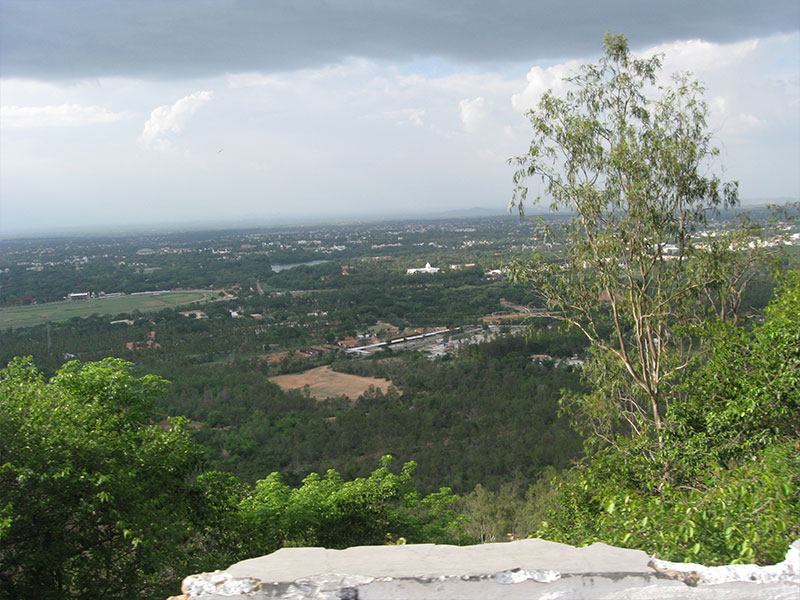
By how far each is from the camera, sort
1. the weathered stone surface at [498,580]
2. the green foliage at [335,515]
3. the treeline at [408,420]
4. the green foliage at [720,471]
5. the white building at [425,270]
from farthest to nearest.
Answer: the white building at [425,270] → the treeline at [408,420] → the green foliage at [335,515] → the green foliage at [720,471] → the weathered stone surface at [498,580]

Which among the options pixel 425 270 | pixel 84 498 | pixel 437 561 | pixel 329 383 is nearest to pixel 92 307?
pixel 329 383

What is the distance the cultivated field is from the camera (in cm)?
2741

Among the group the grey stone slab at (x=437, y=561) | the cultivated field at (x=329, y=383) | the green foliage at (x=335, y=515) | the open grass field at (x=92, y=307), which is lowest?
the cultivated field at (x=329, y=383)

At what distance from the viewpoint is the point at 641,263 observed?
24.5 ft

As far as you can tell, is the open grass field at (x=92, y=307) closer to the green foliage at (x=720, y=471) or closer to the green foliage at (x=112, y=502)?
the green foliage at (x=112, y=502)

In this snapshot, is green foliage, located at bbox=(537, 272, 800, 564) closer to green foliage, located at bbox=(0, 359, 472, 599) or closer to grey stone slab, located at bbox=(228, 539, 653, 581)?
grey stone slab, located at bbox=(228, 539, 653, 581)

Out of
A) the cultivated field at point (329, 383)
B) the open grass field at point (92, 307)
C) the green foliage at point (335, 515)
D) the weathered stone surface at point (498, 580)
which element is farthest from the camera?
the open grass field at point (92, 307)

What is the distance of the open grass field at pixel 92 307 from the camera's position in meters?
42.2

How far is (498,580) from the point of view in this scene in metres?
2.06

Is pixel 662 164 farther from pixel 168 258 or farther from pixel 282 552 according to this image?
pixel 168 258

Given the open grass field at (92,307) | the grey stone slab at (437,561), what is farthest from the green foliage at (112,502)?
the open grass field at (92,307)

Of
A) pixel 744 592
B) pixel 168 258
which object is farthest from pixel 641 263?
pixel 168 258

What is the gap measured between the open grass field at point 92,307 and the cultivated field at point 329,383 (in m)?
22.2

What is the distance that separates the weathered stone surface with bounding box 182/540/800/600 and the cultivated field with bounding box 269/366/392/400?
2444 cm
